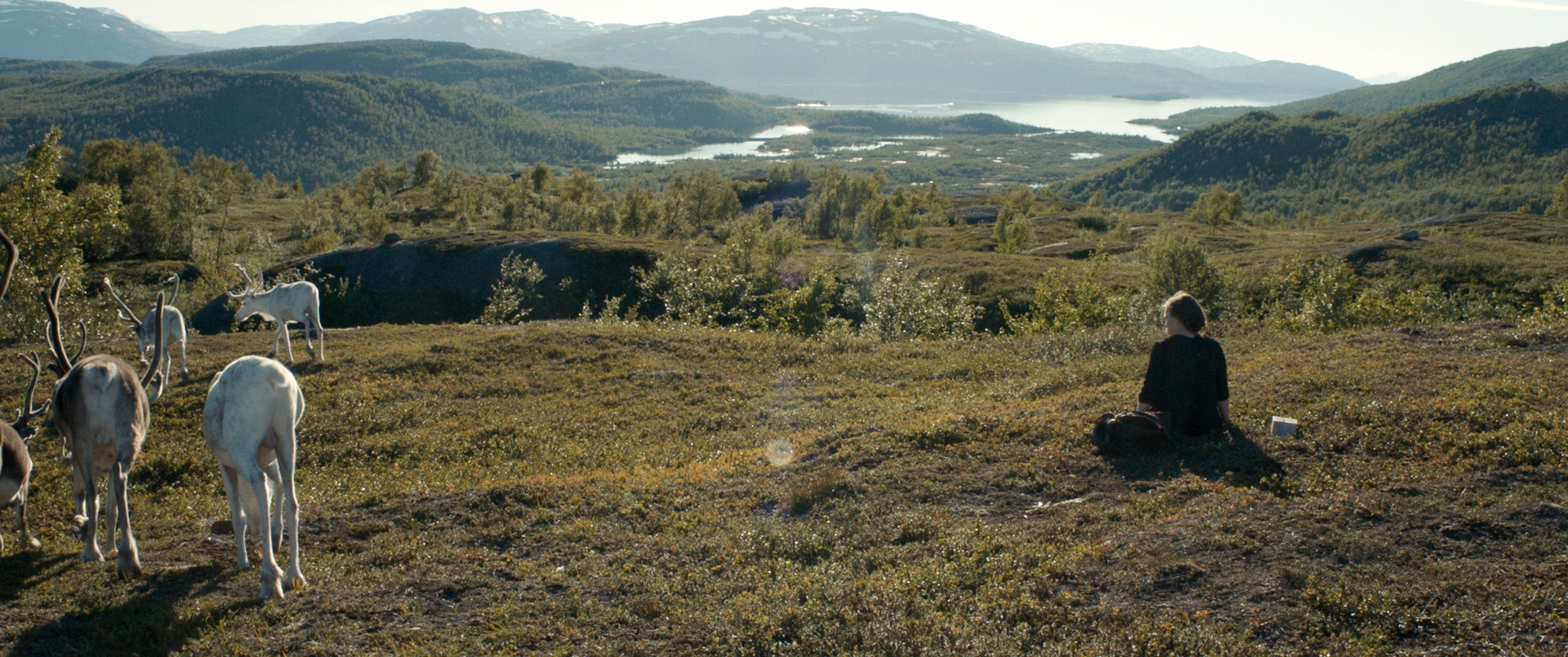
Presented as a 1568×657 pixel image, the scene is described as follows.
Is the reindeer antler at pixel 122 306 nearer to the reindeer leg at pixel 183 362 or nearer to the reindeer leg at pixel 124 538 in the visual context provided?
the reindeer leg at pixel 124 538

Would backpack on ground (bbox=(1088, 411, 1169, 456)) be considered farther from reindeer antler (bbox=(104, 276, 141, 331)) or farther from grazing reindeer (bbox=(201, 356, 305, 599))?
reindeer antler (bbox=(104, 276, 141, 331))

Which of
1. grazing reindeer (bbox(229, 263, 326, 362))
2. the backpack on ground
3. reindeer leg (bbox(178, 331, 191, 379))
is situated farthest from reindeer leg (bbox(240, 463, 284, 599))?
grazing reindeer (bbox(229, 263, 326, 362))

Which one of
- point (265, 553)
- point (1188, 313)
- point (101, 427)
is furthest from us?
point (1188, 313)

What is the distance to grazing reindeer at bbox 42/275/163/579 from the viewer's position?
847 cm

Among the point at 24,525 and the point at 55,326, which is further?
the point at 24,525

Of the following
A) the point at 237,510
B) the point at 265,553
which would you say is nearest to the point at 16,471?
the point at 237,510

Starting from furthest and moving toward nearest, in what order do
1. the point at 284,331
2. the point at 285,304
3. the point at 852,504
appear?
the point at 285,304
the point at 284,331
the point at 852,504

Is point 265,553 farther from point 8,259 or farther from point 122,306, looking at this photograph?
point 122,306

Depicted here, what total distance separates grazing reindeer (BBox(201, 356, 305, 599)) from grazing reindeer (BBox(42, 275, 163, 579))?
1.21 metres

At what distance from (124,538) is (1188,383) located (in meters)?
12.6

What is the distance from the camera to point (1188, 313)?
10484 mm

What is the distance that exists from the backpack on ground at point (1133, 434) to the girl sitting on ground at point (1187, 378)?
27 cm

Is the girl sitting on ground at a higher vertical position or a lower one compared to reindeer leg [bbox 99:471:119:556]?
higher

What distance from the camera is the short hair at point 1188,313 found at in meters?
10.4
